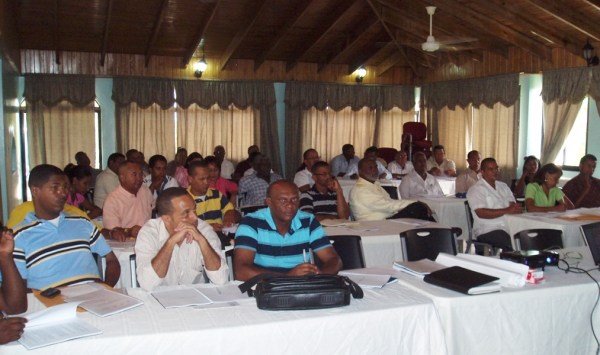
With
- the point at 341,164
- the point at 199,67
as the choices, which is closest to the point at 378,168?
the point at 341,164

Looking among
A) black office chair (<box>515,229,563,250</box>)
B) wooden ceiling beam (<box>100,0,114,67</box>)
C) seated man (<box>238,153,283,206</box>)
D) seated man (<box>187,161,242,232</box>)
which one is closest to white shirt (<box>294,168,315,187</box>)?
seated man (<box>238,153,283,206</box>)

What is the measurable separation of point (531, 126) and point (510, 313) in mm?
9711

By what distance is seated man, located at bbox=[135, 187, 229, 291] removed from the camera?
2877 mm

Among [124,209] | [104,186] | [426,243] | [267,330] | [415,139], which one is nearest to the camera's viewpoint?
[267,330]

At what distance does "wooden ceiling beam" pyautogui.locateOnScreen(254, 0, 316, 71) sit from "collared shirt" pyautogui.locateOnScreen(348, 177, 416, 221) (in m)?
5.44

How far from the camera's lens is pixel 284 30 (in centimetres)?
1115

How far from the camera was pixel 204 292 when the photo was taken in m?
2.79

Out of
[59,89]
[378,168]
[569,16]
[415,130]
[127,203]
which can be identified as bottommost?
[127,203]

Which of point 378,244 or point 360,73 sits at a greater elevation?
point 360,73

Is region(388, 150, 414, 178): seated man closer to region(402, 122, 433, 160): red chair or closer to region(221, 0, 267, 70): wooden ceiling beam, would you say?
region(402, 122, 433, 160): red chair

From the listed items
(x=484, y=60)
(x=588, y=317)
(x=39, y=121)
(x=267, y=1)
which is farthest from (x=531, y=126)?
(x=39, y=121)

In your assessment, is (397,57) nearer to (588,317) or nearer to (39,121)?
(39,121)

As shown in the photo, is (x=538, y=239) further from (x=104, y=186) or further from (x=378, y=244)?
(x=104, y=186)

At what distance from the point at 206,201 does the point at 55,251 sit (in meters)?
2.04
